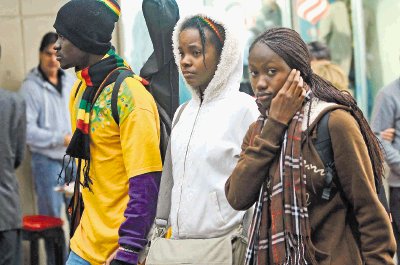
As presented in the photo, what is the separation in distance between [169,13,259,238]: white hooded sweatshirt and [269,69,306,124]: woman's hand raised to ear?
69cm

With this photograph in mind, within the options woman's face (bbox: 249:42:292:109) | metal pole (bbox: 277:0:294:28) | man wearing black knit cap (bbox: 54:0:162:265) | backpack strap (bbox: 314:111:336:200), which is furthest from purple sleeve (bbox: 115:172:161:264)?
metal pole (bbox: 277:0:294:28)

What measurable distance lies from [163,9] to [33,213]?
4.74 m

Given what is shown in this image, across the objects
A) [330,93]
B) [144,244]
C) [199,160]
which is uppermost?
[330,93]

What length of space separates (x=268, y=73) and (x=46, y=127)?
5.72 meters

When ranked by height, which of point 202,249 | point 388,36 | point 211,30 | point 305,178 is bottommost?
point 202,249

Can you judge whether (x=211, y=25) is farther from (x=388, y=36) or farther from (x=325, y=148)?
(x=388, y=36)

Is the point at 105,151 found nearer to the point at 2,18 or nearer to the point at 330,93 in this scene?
the point at 330,93

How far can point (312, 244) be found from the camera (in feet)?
11.3

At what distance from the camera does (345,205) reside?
11.6ft

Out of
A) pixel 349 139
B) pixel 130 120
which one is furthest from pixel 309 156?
pixel 130 120

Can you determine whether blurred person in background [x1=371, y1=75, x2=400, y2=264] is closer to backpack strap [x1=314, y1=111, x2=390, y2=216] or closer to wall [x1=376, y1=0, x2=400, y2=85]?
wall [x1=376, y1=0, x2=400, y2=85]

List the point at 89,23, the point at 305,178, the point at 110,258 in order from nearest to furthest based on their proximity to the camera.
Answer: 1. the point at 305,178
2. the point at 110,258
3. the point at 89,23

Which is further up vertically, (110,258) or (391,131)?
(391,131)

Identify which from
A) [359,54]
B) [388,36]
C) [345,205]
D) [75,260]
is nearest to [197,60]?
[75,260]
